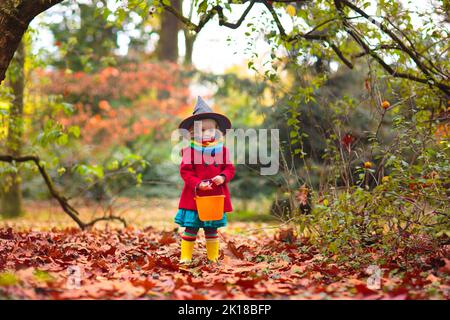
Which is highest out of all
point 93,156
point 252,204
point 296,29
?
point 296,29

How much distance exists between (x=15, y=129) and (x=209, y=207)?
155 inches

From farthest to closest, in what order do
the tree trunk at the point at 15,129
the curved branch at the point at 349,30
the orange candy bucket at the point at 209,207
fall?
the tree trunk at the point at 15,129 → the curved branch at the point at 349,30 → the orange candy bucket at the point at 209,207

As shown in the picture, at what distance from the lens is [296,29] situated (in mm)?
5707

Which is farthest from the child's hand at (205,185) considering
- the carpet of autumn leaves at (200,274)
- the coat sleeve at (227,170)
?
the carpet of autumn leaves at (200,274)

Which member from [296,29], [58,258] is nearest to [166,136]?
[296,29]

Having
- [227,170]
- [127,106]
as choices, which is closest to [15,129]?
[227,170]

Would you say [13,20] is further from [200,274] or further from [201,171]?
[200,274]

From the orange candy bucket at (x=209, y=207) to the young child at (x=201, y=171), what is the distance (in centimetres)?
14

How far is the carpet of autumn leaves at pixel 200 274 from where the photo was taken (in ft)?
10.3

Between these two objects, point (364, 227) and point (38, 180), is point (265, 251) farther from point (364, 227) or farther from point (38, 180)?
point (38, 180)

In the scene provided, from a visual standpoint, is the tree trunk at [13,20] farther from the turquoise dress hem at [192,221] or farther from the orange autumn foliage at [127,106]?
the orange autumn foliage at [127,106]

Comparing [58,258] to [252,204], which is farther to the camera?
[252,204]

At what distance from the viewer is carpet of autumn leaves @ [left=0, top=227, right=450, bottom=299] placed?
10.3 ft
